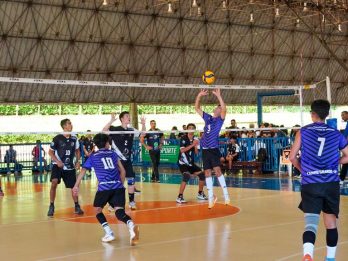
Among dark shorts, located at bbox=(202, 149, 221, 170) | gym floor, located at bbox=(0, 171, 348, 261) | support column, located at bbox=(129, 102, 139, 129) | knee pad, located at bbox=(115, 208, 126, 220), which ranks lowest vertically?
gym floor, located at bbox=(0, 171, 348, 261)

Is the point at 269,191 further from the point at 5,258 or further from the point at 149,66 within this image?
the point at 149,66

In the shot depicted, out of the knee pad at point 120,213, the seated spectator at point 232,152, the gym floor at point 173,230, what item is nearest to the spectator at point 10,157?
the seated spectator at point 232,152

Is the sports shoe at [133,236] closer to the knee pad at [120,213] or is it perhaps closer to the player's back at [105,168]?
the knee pad at [120,213]

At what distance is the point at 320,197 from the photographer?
6.04 metres

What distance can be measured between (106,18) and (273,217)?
26.5 metres

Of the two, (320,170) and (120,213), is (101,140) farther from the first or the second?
(320,170)

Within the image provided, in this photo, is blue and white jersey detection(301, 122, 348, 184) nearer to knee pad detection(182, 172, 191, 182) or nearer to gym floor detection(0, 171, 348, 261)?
gym floor detection(0, 171, 348, 261)

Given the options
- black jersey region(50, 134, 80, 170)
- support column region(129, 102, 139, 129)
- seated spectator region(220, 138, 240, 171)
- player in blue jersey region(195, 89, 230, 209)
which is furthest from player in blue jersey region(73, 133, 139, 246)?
support column region(129, 102, 139, 129)

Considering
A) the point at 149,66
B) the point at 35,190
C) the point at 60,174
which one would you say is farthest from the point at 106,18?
the point at 60,174

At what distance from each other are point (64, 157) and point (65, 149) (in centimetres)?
16

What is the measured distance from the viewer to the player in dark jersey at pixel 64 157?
A: 1131 centimetres

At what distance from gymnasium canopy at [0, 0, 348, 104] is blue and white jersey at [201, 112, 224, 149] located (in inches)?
769

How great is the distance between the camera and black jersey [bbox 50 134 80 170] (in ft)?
37.3

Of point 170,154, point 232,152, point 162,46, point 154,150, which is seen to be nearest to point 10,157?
point 170,154
